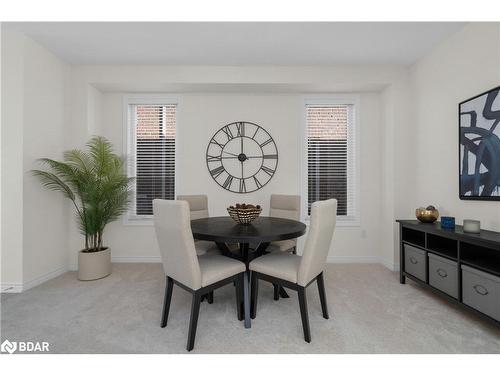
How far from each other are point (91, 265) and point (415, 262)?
3.73 metres

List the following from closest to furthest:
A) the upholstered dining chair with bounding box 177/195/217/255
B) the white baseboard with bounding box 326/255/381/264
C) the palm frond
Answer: the palm frond < the upholstered dining chair with bounding box 177/195/217/255 < the white baseboard with bounding box 326/255/381/264

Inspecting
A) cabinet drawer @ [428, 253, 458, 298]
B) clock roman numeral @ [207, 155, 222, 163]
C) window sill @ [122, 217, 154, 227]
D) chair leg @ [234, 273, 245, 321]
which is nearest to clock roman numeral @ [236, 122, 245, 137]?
clock roman numeral @ [207, 155, 222, 163]

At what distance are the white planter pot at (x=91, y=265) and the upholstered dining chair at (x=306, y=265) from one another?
6.76ft

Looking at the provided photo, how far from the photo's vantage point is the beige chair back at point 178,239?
5.25ft

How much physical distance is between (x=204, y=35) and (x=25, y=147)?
2328 mm

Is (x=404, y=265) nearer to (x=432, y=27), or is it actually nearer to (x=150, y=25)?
(x=432, y=27)

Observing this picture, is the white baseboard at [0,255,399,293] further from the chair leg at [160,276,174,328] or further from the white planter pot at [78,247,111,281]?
the chair leg at [160,276,174,328]

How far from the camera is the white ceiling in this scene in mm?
2420

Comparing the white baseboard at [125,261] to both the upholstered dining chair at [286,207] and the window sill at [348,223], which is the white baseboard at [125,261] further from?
the upholstered dining chair at [286,207]

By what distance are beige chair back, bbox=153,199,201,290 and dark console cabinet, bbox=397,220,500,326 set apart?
7.14ft

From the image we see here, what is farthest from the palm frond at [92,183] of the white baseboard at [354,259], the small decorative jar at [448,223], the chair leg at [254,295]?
the small decorative jar at [448,223]

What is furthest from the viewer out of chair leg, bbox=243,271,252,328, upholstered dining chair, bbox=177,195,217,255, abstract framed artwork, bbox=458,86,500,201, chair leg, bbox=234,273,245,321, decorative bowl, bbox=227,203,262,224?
upholstered dining chair, bbox=177,195,217,255

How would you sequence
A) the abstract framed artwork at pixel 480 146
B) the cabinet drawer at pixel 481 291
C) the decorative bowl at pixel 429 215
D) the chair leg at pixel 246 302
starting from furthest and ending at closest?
the decorative bowl at pixel 429 215 < the abstract framed artwork at pixel 480 146 < the chair leg at pixel 246 302 < the cabinet drawer at pixel 481 291

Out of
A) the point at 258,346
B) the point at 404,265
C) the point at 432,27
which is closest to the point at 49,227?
the point at 258,346
